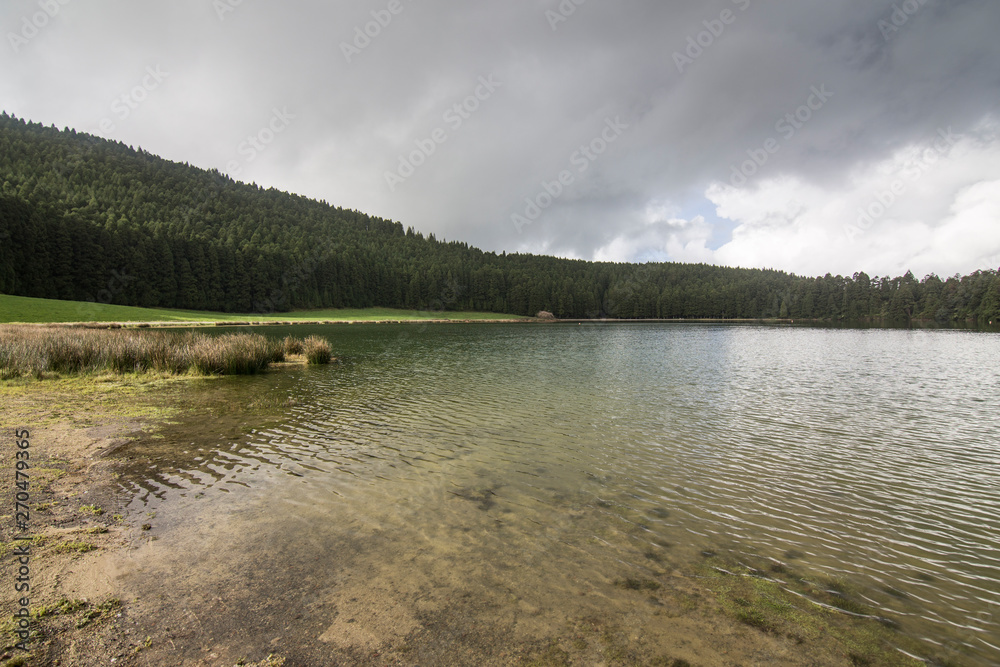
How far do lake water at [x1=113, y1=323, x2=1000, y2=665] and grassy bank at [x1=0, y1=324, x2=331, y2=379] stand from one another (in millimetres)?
8111

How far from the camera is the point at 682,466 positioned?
34.4ft

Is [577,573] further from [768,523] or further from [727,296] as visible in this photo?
[727,296]

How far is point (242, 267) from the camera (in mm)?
111875

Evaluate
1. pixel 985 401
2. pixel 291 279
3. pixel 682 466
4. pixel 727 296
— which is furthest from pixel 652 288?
pixel 682 466

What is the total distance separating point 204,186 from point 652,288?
17917 centimetres

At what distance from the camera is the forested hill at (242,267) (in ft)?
273

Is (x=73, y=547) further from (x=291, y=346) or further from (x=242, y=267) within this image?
(x=242, y=267)

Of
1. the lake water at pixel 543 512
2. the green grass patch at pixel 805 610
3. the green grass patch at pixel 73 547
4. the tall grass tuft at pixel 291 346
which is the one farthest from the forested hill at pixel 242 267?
the green grass patch at pixel 805 610

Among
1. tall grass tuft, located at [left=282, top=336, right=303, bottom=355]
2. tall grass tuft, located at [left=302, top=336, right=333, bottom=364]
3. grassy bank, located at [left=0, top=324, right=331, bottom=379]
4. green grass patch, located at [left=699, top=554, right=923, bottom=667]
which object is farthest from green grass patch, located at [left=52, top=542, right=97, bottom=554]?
tall grass tuft, located at [left=282, top=336, right=303, bottom=355]

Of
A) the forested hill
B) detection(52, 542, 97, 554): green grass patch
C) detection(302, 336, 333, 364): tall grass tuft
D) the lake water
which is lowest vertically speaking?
the lake water

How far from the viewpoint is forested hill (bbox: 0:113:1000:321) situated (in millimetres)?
83250

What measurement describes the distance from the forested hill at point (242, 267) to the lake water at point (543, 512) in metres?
92.7

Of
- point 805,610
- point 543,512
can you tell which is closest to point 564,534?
point 543,512

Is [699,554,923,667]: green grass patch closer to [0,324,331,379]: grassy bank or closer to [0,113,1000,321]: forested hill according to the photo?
[0,324,331,379]: grassy bank
